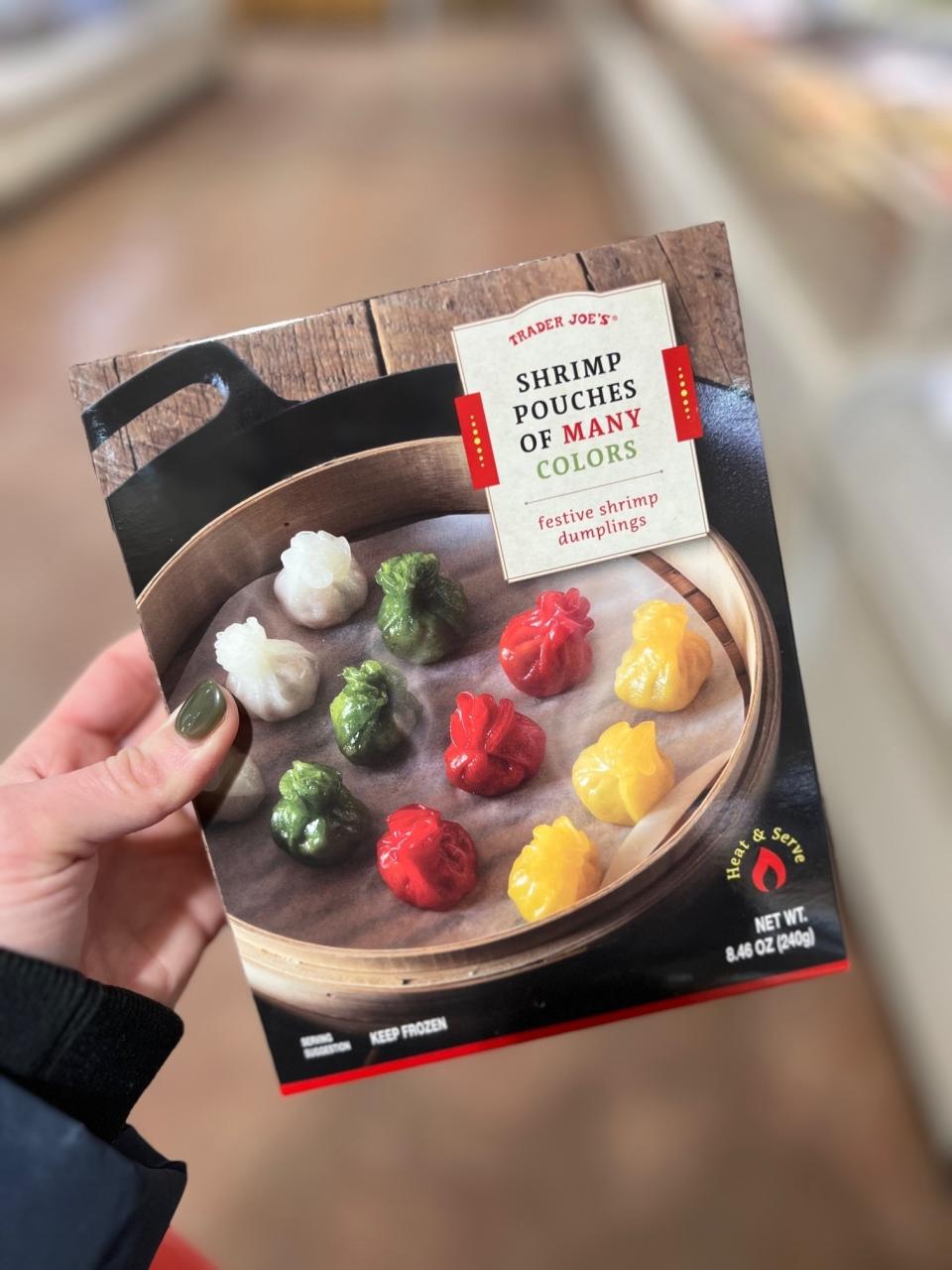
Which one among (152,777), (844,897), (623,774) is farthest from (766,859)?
(844,897)

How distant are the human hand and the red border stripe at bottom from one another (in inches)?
7.8

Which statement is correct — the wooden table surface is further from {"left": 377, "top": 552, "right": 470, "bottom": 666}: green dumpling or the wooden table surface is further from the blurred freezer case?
the blurred freezer case

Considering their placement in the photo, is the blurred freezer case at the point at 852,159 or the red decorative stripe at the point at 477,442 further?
the blurred freezer case at the point at 852,159

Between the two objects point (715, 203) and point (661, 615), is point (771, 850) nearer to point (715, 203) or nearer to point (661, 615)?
point (661, 615)

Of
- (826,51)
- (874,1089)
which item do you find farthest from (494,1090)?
(826,51)

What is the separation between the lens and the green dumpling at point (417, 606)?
795 mm

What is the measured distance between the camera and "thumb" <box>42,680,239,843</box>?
30.5 inches

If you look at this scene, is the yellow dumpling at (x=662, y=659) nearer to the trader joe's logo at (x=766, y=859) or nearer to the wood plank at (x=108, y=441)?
the trader joe's logo at (x=766, y=859)

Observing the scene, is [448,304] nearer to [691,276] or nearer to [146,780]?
[691,276]

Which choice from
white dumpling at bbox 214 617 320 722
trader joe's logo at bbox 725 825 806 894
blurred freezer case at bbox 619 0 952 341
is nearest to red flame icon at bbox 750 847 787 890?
trader joe's logo at bbox 725 825 806 894

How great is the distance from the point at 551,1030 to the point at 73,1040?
14.0 inches

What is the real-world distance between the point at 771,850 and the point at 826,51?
261 cm

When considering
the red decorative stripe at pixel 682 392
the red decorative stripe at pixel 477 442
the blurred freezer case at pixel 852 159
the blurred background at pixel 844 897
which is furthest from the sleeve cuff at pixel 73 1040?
the blurred freezer case at pixel 852 159

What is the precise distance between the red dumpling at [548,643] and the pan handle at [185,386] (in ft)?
0.78
